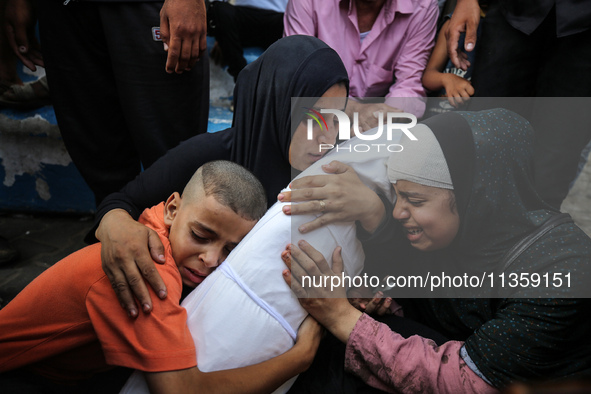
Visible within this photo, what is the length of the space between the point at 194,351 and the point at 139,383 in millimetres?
157

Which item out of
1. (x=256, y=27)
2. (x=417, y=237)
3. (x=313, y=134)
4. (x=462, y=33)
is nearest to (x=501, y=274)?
(x=417, y=237)

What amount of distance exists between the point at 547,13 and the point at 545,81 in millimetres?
275

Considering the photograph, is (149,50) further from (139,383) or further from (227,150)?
(139,383)

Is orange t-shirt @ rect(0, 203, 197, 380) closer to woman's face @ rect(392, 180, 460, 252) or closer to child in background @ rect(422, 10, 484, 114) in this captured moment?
woman's face @ rect(392, 180, 460, 252)

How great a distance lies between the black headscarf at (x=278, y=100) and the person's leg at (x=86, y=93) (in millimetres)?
755

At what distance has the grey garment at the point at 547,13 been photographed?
162 centimetres

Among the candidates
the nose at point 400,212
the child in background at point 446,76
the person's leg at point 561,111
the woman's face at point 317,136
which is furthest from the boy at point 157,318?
the person's leg at point 561,111

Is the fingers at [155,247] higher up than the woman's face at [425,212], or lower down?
lower down

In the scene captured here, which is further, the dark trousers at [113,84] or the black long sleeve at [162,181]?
the dark trousers at [113,84]

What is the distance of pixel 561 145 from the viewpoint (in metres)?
1.86

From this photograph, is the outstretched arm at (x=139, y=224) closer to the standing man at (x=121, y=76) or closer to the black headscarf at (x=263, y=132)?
the black headscarf at (x=263, y=132)

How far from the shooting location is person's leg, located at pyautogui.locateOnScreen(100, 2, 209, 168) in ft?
5.51

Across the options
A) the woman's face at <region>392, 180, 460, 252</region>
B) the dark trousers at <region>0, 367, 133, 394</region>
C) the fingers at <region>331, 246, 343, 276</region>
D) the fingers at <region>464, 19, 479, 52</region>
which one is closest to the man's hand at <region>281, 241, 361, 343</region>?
the fingers at <region>331, 246, 343, 276</region>

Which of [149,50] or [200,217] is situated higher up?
[149,50]
